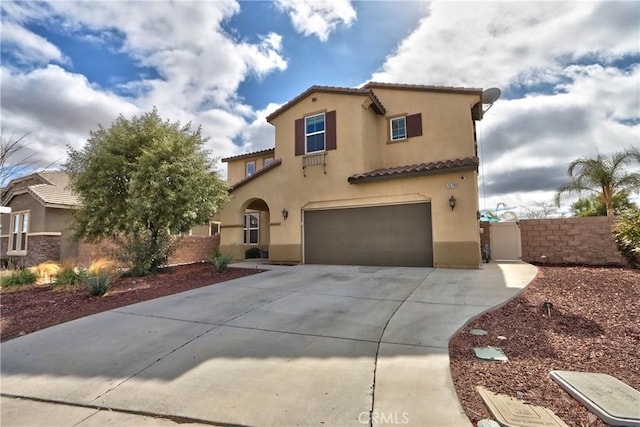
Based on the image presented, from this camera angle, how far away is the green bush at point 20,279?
973cm

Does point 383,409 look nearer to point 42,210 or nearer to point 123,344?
point 123,344

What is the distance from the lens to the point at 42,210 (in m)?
16.1

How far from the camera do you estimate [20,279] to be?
32.2 ft

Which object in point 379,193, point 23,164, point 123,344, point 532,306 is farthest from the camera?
point 379,193

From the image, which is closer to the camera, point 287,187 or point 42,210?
point 287,187

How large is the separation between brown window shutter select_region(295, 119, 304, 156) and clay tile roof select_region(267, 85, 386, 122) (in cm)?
104

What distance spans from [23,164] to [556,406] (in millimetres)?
15431

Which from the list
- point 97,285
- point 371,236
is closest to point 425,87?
point 371,236

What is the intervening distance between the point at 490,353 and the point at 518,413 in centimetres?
142

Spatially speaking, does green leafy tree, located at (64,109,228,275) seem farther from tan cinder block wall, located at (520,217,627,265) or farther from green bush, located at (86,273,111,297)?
tan cinder block wall, located at (520,217,627,265)

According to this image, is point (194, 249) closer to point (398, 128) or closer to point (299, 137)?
point (299, 137)

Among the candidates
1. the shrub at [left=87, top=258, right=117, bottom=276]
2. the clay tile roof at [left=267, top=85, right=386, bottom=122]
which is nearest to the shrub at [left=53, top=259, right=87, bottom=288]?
the shrub at [left=87, top=258, right=117, bottom=276]

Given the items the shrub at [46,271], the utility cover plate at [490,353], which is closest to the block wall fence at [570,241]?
the utility cover plate at [490,353]

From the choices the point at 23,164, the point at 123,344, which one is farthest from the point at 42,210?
the point at 123,344
